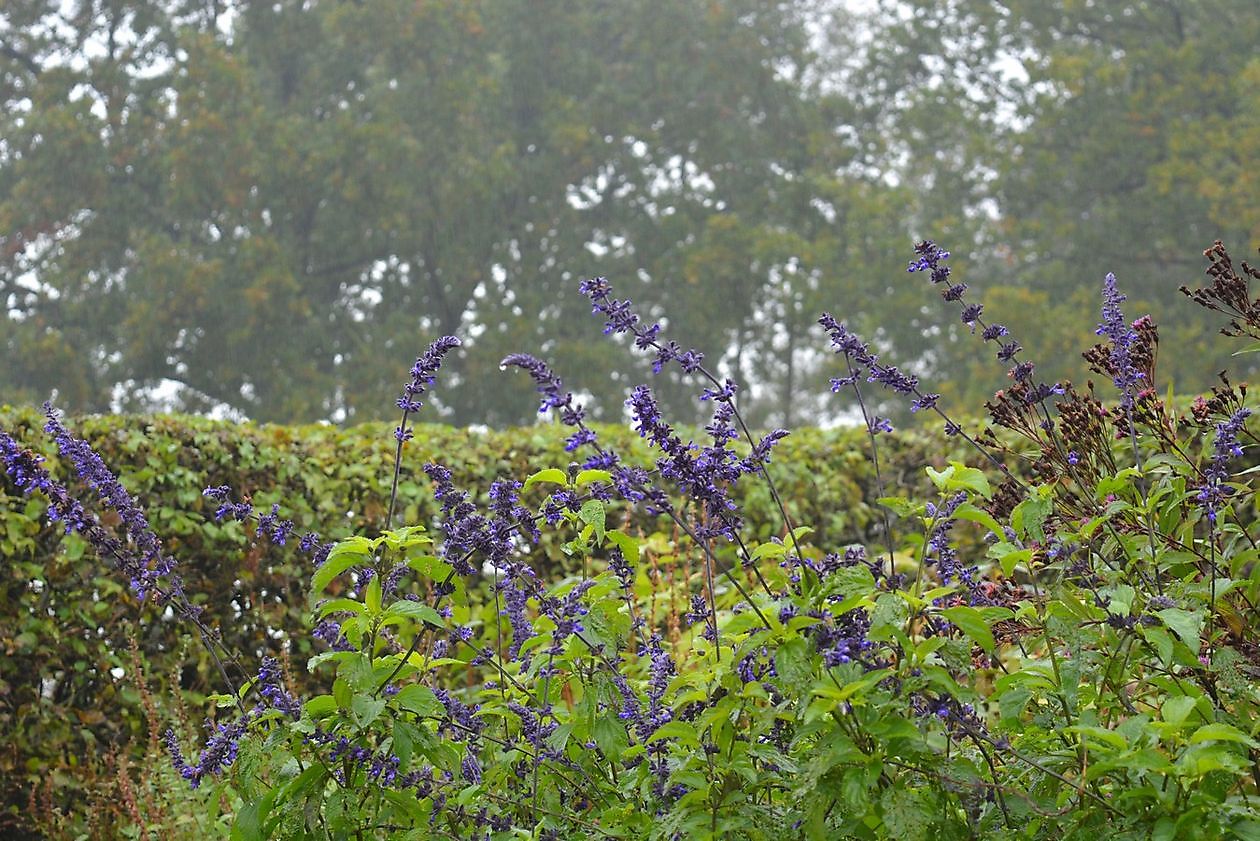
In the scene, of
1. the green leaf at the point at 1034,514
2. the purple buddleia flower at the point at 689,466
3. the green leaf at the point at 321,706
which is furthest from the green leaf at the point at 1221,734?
the green leaf at the point at 321,706

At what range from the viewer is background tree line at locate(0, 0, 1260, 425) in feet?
75.9

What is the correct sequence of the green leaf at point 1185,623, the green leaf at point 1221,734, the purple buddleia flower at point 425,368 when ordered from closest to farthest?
1. the green leaf at point 1221,734
2. the green leaf at point 1185,623
3. the purple buddleia flower at point 425,368

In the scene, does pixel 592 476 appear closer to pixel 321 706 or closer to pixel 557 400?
pixel 557 400

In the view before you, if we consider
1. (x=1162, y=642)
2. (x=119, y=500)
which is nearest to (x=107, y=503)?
(x=119, y=500)

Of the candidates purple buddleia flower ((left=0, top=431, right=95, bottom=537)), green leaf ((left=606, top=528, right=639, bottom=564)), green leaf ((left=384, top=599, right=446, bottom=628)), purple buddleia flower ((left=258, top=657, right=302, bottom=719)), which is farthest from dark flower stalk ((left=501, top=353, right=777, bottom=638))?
purple buddleia flower ((left=0, top=431, right=95, bottom=537))

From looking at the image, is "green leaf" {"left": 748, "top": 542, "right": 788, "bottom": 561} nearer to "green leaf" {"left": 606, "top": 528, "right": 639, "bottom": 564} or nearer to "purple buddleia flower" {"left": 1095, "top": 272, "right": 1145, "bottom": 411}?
"green leaf" {"left": 606, "top": 528, "right": 639, "bottom": 564}

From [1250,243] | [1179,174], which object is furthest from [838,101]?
[1250,243]

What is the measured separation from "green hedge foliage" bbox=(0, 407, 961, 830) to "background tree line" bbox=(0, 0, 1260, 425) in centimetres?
1632

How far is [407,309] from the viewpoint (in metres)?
26.5

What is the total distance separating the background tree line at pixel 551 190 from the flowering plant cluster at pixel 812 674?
19.8 metres

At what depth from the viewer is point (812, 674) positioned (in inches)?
93.2

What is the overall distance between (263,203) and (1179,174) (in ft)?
58.2

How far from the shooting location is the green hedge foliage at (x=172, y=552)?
5.27 metres

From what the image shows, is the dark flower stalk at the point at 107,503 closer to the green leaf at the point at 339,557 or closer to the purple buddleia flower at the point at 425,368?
the green leaf at the point at 339,557
